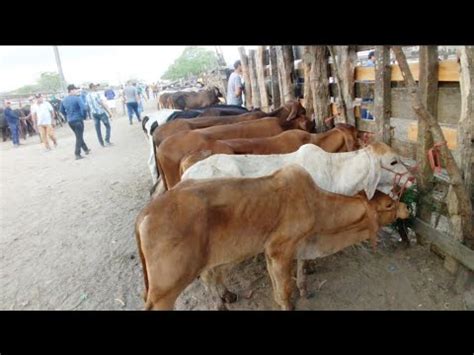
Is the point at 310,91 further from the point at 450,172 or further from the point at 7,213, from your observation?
the point at 7,213

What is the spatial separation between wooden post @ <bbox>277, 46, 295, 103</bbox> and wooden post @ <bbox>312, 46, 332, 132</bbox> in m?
1.42

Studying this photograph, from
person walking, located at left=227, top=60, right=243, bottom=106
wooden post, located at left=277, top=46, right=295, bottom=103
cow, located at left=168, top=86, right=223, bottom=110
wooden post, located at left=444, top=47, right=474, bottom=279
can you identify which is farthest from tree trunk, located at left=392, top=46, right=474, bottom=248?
cow, located at left=168, top=86, right=223, bottom=110

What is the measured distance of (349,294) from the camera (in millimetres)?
3383

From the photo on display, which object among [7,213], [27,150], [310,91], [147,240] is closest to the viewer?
[147,240]

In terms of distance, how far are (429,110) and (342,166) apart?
2.92 feet

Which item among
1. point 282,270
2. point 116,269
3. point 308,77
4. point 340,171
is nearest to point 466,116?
point 340,171

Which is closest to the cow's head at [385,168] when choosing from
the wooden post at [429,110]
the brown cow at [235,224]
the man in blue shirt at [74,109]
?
the wooden post at [429,110]

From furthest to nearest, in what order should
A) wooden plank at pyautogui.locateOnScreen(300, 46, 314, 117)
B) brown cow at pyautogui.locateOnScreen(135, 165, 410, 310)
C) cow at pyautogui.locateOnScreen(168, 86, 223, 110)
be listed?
cow at pyautogui.locateOnScreen(168, 86, 223, 110) → wooden plank at pyautogui.locateOnScreen(300, 46, 314, 117) → brown cow at pyautogui.locateOnScreen(135, 165, 410, 310)

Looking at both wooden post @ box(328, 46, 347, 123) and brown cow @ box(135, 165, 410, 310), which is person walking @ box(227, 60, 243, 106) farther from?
brown cow @ box(135, 165, 410, 310)

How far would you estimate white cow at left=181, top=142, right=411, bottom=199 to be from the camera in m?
3.63

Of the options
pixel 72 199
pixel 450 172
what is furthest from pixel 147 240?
pixel 72 199

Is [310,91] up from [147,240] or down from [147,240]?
up
